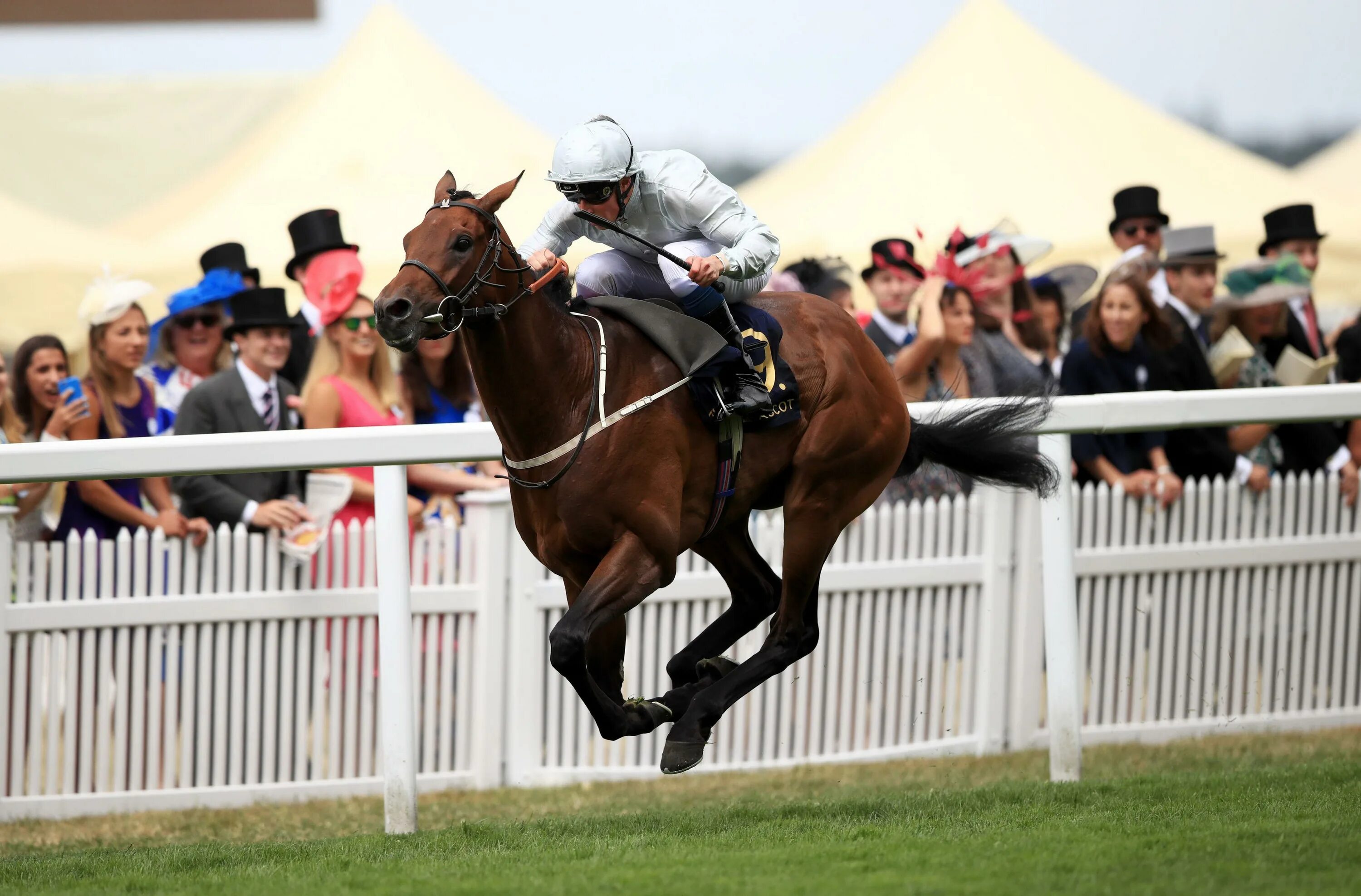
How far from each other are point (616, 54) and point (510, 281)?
821 cm

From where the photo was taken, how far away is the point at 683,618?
21.6 ft

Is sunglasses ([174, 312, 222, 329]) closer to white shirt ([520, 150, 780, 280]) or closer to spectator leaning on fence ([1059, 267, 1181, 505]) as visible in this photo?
white shirt ([520, 150, 780, 280])

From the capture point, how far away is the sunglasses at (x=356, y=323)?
7.04 m

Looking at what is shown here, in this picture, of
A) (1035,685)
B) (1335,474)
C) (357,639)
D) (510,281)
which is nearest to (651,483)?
(510,281)

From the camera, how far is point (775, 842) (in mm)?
4609

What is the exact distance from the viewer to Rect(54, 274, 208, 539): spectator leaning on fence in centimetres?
648

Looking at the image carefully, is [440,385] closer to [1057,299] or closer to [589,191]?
[589,191]

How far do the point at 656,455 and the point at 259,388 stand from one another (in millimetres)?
2683

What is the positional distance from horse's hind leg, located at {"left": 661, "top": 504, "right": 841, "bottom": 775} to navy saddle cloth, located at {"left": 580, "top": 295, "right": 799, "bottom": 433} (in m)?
0.35

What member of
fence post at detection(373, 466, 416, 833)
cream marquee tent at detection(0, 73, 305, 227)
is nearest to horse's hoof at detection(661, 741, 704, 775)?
fence post at detection(373, 466, 416, 833)

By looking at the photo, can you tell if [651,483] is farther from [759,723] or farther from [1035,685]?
[1035,685]

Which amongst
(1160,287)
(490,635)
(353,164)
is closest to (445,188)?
(490,635)

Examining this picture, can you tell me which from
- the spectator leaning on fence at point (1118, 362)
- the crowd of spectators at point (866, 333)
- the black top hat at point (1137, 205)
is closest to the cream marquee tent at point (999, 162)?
the black top hat at point (1137, 205)

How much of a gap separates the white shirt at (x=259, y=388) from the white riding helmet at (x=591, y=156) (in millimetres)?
2604
